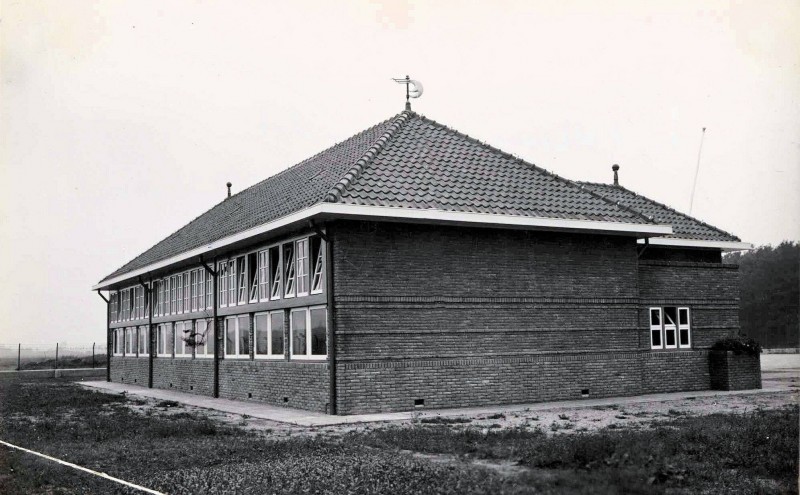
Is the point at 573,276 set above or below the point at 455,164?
below

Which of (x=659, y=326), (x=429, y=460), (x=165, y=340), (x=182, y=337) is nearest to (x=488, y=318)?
(x=659, y=326)

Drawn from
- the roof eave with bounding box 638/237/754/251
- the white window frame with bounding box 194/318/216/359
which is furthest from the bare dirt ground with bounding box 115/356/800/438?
the white window frame with bounding box 194/318/216/359

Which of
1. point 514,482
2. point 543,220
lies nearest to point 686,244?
point 543,220

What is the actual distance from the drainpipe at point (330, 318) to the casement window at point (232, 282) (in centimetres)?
643

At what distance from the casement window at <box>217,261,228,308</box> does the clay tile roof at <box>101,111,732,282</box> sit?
0.92 m

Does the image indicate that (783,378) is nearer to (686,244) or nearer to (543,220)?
(686,244)

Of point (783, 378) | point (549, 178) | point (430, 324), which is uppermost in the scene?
point (549, 178)

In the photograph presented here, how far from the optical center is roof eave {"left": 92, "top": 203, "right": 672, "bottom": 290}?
16.7 m

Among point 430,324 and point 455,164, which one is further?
point 455,164

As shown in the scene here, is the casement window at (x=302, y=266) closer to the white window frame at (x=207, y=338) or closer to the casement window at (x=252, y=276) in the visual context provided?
the casement window at (x=252, y=276)

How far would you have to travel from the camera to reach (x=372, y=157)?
62.6 feet

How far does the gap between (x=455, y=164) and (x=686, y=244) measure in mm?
6888

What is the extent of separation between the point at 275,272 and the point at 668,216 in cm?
1164

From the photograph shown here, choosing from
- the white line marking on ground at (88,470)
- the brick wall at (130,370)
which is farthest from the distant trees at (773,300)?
the white line marking on ground at (88,470)
